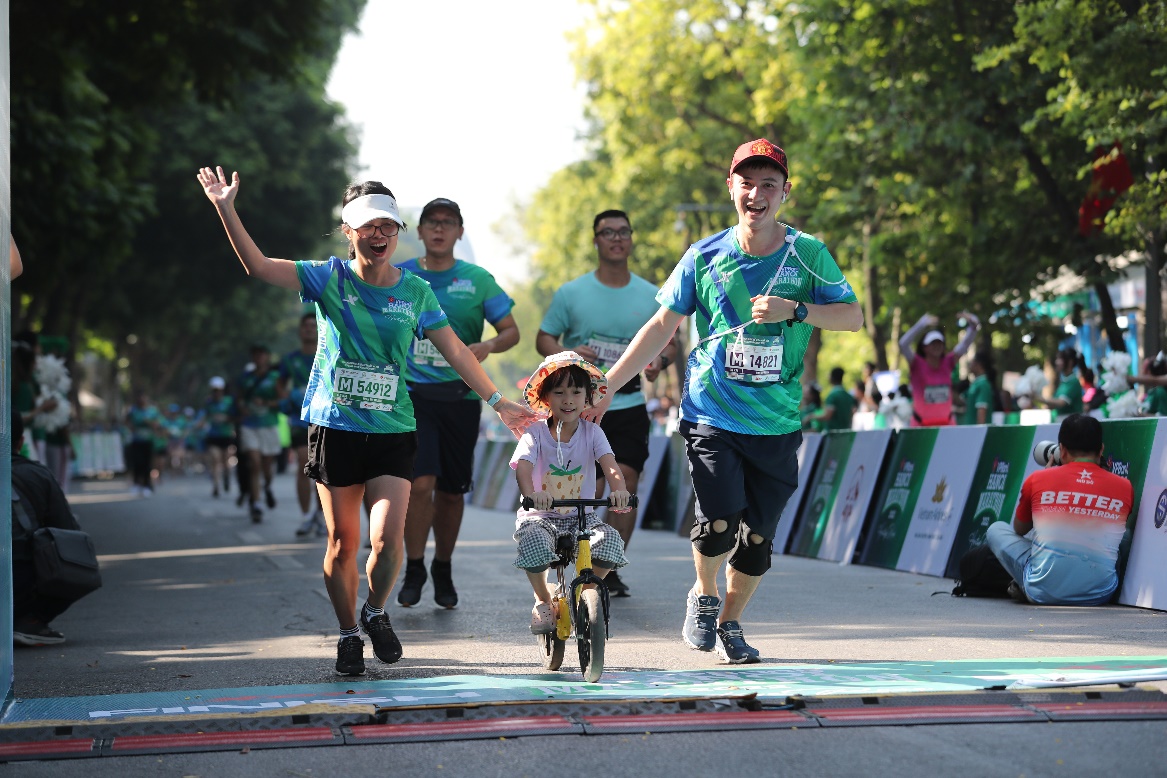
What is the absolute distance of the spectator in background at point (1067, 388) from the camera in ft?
54.9

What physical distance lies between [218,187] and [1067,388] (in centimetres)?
1170

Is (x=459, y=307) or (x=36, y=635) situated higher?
(x=459, y=307)

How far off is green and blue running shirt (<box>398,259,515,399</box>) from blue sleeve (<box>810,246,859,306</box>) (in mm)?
3004

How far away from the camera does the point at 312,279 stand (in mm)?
7051

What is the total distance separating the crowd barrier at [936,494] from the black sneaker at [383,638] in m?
4.34

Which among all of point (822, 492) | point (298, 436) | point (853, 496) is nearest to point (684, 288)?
point (853, 496)

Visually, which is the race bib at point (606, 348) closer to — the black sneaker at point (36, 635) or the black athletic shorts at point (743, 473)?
the black athletic shorts at point (743, 473)

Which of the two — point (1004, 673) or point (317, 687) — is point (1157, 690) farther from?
point (317, 687)

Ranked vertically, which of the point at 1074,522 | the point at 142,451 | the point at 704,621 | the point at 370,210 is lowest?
the point at 142,451

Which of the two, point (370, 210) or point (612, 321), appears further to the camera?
point (612, 321)

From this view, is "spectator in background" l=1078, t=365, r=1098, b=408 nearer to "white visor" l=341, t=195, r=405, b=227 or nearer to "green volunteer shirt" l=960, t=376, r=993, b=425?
"green volunteer shirt" l=960, t=376, r=993, b=425

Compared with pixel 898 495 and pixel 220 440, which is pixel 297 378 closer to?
pixel 898 495

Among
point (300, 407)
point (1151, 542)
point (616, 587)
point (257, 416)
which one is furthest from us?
point (257, 416)

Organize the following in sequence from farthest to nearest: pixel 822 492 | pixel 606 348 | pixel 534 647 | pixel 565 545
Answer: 1. pixel 822 492
2. pixel 606 348
3. pixel 534 647
4. pixel 565 545
